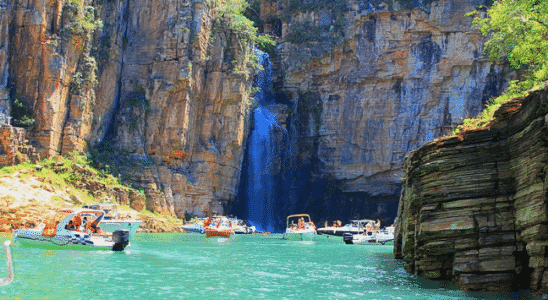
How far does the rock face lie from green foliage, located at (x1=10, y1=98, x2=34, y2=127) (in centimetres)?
4188

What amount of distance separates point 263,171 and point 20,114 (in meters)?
29.1

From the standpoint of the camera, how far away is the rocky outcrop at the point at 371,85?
68562 mm

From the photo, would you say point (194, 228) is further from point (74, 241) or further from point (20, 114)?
point (74, 241)

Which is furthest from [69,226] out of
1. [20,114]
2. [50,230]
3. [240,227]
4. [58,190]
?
[240,227]

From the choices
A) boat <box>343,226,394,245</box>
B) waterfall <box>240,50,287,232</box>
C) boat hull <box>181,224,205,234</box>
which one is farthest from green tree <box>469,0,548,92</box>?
waterfall <box>240,50,287,232</box>

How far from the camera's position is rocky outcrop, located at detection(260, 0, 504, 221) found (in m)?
68.6

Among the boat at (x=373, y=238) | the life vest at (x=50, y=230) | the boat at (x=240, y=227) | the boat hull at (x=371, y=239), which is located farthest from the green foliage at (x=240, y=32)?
the life vest at (x=50, y=230)

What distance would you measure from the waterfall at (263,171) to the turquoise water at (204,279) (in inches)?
1601

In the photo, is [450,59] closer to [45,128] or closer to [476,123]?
[45,128]

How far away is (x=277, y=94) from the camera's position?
2926 inches

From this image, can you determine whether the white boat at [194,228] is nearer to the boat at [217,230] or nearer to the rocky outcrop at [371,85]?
the boat at [217,230]

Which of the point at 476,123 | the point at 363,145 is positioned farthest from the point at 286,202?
the point at 476,123

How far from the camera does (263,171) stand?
224 ft

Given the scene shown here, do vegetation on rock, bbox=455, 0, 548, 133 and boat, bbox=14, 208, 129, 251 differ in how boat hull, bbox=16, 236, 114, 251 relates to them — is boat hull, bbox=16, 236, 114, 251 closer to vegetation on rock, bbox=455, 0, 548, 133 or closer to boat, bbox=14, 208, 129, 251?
boat, bbox=14, 208, 129, 251
